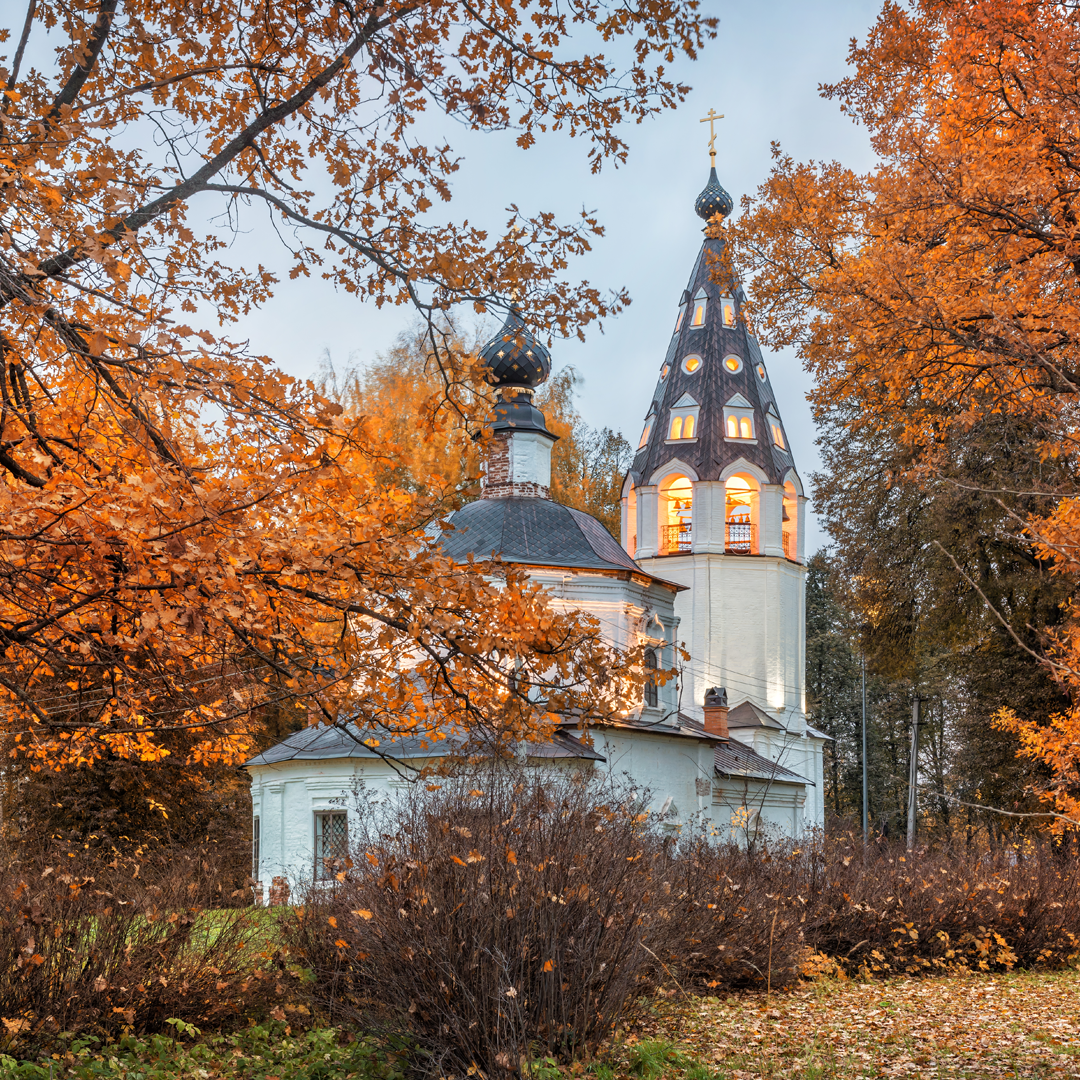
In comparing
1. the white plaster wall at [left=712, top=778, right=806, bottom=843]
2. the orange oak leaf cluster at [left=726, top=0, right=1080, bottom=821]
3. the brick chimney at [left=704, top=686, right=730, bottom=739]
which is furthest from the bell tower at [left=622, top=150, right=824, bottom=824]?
the orange oak leaf cluster at [left=726, top=0, right=1080, bottom=821]

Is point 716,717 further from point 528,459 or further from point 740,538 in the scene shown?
point 740,538

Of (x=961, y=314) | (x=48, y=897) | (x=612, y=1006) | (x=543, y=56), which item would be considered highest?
(x=543, y=56)

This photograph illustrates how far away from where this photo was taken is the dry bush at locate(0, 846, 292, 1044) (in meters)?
7.30

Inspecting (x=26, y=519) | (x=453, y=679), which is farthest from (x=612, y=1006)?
(x=26, y=519)

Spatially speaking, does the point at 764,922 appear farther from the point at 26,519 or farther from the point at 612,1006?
the point at 26,519

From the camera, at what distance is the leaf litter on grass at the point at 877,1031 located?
7.33 metres

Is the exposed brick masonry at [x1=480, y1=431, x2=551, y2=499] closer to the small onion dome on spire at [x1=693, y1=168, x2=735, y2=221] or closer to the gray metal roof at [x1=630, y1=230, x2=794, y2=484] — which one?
the gray metal roof at [x1=630, y1=230, x2=794, y2=484]

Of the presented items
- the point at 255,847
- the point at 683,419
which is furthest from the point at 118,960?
the point at 683,419

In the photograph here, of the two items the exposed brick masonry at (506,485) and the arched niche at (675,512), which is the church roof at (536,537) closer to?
the exposed brick masonry at (506,485)

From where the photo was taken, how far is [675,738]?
75.4ft

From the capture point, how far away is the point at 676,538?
3334 cm

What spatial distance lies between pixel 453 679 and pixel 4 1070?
11.4 feet

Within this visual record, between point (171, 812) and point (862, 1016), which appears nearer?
point (862, 1016)

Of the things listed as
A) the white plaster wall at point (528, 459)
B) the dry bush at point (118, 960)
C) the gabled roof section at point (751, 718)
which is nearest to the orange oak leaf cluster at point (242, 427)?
the dry bush at point (118, 960)
